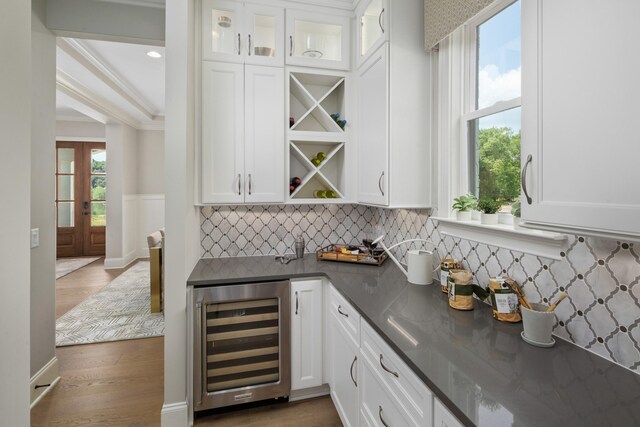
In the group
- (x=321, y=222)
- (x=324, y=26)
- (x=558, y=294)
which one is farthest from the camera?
(x=321, y=222)

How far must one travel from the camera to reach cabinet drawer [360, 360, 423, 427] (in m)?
1.15

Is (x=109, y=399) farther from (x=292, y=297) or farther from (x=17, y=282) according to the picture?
(x=17, y=282)

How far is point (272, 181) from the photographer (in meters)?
2.32

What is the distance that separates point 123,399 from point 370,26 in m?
3.16

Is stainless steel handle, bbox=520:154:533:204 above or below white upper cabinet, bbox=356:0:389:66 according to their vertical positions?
below

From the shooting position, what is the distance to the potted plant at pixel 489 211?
1.57 metres

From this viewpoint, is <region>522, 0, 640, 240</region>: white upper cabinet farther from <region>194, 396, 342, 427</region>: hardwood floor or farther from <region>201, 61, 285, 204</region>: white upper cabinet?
<region>194, 396, 342, 427</region>: hardwood floor

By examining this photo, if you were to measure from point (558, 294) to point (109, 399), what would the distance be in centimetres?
281

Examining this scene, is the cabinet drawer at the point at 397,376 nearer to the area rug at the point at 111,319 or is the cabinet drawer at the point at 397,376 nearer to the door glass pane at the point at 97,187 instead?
the area rug at the point at 111,319

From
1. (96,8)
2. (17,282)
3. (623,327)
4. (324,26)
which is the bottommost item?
(623,327)

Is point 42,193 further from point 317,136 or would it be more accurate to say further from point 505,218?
point 505,218

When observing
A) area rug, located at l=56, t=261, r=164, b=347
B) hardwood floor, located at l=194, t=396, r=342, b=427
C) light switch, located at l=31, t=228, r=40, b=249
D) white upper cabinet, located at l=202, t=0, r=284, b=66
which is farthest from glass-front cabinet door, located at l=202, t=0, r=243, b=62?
area rug, located at l=56, t=261, r=164, b=347

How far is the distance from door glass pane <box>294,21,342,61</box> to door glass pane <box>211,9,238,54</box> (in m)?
0.46

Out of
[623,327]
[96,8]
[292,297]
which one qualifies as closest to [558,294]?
[623,327]
